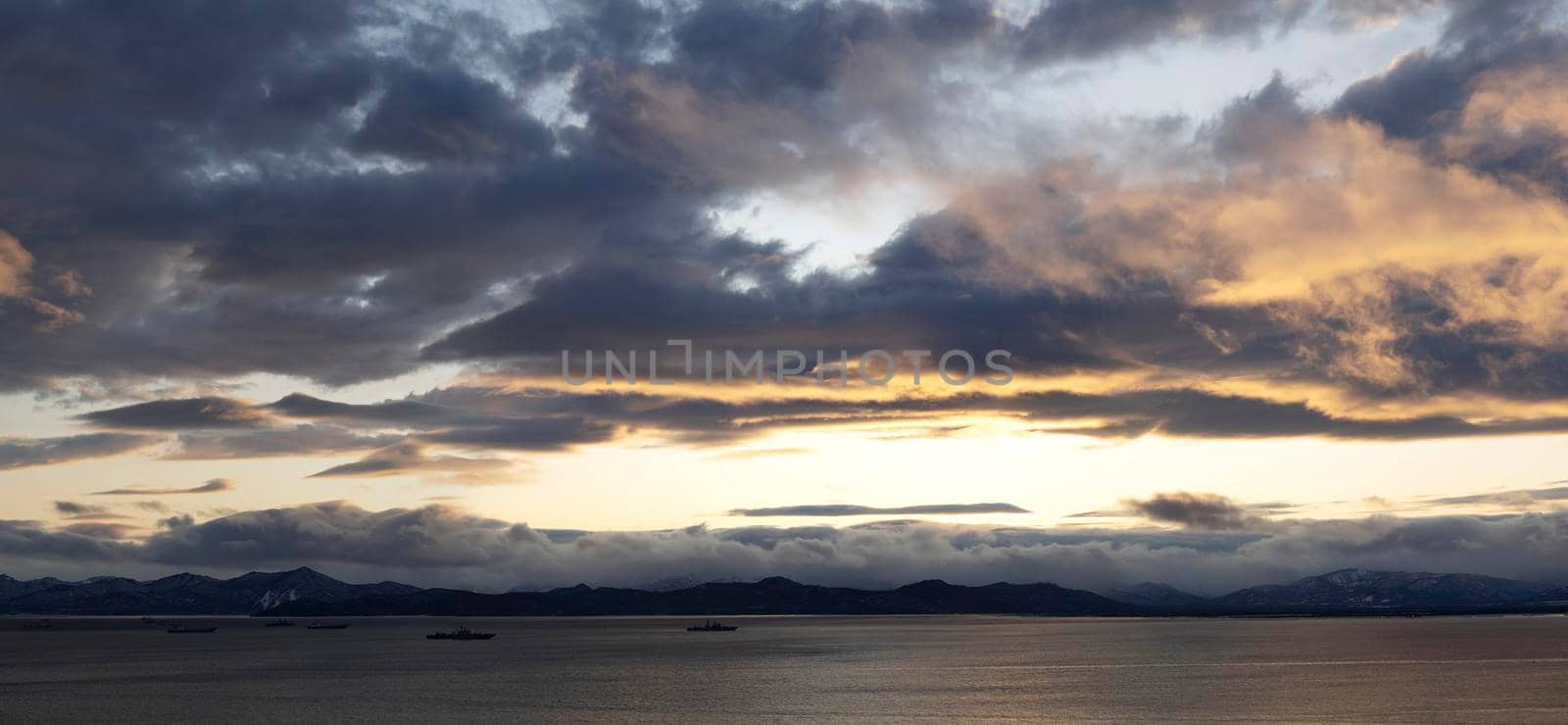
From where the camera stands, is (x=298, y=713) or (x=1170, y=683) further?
(x=1170, y=683)

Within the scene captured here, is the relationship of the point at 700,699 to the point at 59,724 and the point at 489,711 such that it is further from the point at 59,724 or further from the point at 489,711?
the point at 59,724

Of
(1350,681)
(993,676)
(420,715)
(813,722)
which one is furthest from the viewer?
(993,676)

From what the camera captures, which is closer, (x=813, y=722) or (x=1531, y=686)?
(x=813, y=722)

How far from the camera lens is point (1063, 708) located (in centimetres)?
14412

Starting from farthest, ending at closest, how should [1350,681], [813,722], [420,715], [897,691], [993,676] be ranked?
[993,676] → [1350,681] → [897,691] → [420,715] → [813,722]

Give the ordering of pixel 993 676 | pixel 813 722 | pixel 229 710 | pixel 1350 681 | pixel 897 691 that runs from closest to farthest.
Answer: pixel 813 722 → pixel 229 710 → pixel 897 691 → pixel 1350 681 → pixel 993 676

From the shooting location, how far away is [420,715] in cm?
14088

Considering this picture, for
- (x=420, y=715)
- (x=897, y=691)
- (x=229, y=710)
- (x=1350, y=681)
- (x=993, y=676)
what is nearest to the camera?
(x=420, y=715)

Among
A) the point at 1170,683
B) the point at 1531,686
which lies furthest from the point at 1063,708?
the point at 1531,686

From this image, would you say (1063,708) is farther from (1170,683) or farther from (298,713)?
(298,713)

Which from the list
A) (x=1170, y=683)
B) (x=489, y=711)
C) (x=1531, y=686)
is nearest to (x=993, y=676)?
(x=1170, y=683)

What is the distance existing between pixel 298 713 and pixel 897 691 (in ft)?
247

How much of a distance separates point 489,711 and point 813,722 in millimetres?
39419

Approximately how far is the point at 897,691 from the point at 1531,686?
280 ft
